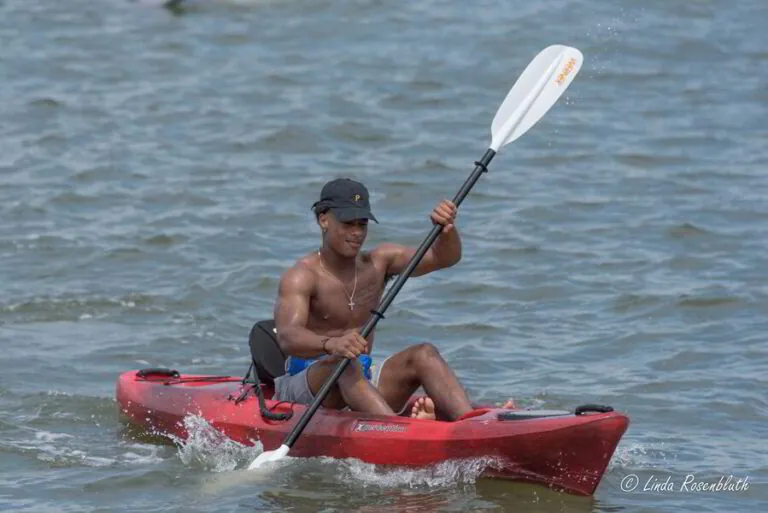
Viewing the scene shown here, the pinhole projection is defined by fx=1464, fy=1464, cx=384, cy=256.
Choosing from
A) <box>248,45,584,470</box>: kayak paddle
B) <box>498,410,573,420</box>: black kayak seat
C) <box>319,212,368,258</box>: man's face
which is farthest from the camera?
<box>248,45,584,470</box>: kayak paddle

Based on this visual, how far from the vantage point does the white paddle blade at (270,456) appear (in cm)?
700

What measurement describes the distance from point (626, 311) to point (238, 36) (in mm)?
9397

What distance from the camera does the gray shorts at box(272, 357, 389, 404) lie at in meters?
7.17

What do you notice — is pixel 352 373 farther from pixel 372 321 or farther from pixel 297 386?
pixel 297 386

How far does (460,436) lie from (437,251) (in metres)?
0.96

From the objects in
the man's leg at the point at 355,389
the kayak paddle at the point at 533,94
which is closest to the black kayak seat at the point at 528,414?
the man's leg at the point at 355,389

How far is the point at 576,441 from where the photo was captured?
252 inches

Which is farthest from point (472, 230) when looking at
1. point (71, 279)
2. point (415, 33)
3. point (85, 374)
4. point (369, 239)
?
point (415, 33)

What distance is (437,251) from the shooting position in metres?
7.10

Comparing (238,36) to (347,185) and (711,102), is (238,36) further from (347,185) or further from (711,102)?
(347,185)

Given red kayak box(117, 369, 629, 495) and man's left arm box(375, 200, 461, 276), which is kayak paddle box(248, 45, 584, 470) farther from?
red kayak box(117, 369, 629, 495)

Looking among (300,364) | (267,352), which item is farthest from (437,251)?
(267,352)

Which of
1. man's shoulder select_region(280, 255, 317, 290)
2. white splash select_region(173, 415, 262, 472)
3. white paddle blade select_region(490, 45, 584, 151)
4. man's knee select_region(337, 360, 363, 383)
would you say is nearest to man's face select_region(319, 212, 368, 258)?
man's shoulder select_region(280, 255, 317, 290)

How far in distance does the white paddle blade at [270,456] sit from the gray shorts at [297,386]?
28cm
